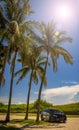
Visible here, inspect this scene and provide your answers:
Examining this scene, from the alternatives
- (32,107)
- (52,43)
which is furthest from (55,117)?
(32,107)

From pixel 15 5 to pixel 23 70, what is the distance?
16.6 m

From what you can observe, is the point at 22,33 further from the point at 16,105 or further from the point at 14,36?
the point at 16,105

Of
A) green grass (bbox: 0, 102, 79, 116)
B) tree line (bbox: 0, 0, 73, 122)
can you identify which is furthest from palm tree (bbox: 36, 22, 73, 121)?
green grass (bbox: 0, 102, 79, 116)

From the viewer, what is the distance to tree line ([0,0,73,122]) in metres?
31.5

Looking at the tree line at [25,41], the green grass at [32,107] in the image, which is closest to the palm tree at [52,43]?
the tree line at [25,41]

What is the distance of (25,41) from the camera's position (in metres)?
31.8

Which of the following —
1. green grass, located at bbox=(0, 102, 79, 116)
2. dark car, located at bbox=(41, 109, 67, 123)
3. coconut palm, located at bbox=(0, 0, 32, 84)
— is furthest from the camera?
green grass, located at bbox=(0, 102, 79, 116)

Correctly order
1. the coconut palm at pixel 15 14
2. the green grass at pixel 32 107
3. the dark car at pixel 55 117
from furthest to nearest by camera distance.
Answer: the green grass at pixel 32 107 < the dark car at pixel 55 117 < the coconut palm at pixel 15 14

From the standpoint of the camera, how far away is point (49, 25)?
38.8 metres

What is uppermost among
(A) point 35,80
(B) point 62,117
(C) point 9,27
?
(C) point 9,27

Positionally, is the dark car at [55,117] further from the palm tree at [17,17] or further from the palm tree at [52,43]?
the palm tree at [17,17]

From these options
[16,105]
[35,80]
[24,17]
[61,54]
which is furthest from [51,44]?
[16,105]

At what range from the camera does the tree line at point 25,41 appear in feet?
104

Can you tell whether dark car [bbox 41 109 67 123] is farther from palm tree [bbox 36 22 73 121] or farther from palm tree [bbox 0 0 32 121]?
palm tree [bbox 0 0 32 121]
